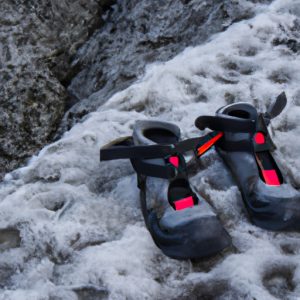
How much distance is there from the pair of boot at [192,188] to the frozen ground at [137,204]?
0.32 ft

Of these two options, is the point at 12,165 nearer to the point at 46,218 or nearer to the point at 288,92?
the point at 46,218

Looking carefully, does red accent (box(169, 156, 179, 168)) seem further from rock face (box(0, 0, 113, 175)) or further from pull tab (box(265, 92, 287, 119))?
rock face (box(0, 0, 113, 175))

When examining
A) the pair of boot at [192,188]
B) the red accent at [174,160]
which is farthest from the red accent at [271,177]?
the red accent at [174,160]

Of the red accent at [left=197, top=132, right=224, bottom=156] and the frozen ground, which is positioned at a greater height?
the red accent at [left=197, top=132, right=224, bottom=156]

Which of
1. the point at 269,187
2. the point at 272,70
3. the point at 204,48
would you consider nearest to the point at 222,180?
the point at 269,187

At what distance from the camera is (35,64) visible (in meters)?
3.96

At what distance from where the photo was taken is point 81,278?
1.95 metres

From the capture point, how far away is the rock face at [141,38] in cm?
390

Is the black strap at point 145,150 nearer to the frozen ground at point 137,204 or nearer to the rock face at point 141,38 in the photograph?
the frozen ground at point 137,204

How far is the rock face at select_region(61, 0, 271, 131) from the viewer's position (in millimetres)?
3898

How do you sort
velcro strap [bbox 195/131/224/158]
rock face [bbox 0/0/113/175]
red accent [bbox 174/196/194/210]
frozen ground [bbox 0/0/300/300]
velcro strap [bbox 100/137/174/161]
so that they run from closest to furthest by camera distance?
1. frozen ground [bbox 0/0/300/300]
2. red accent [bbox 174/196/194/210]
3. velcro strap [bbox 100/137/174/161]
4. velcro strap [bbox 195/131/224/158]
5. rock face [bbox 0/0/113/175]

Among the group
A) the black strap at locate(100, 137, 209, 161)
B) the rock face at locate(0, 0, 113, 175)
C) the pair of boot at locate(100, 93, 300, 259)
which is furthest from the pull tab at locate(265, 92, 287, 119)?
the rock face at locate(0, 0, 113, 175)

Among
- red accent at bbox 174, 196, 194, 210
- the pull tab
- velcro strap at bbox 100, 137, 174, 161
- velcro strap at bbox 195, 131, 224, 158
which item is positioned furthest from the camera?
the pull tab

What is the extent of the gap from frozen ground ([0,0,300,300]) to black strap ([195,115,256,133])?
279 mm
